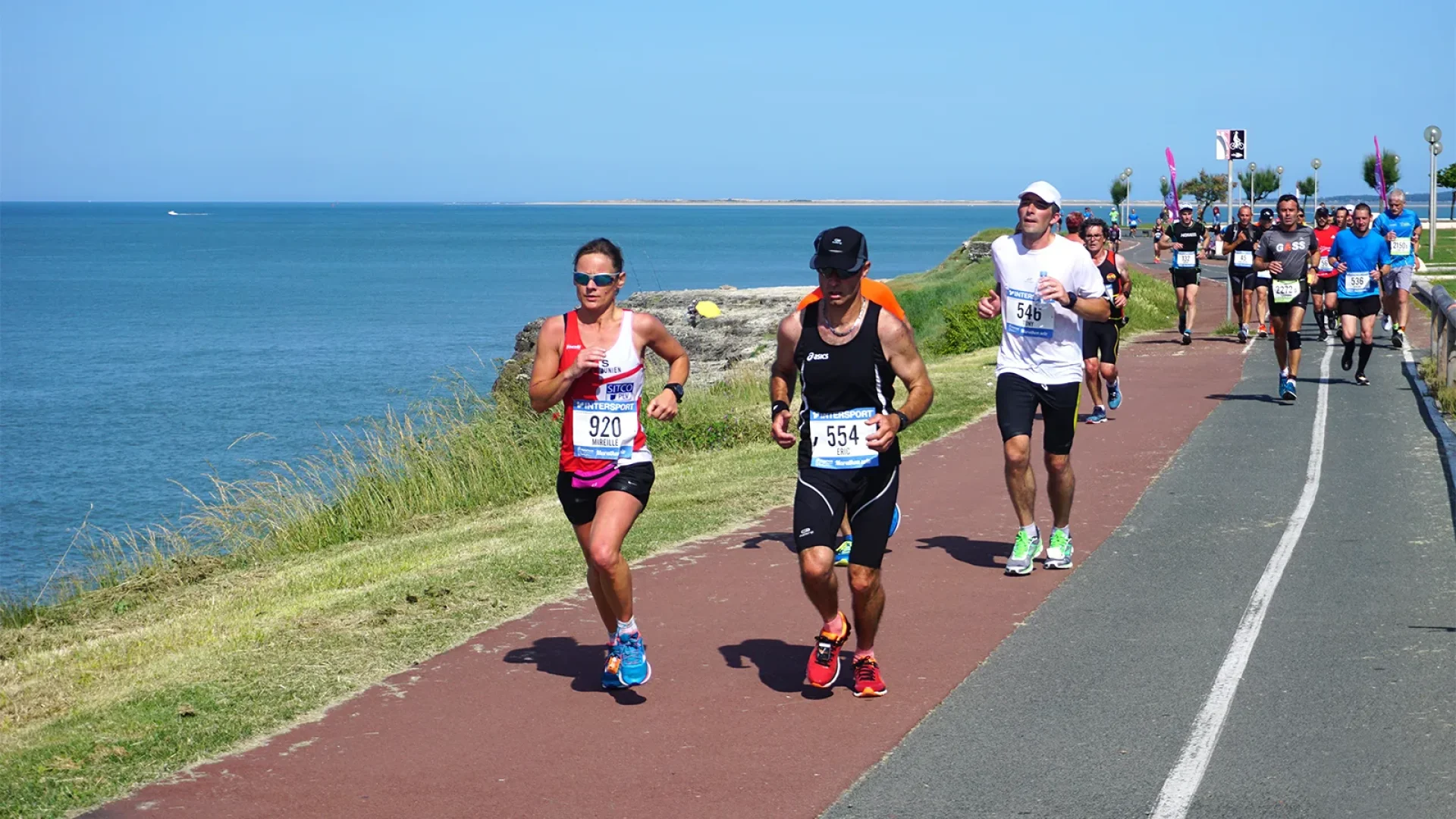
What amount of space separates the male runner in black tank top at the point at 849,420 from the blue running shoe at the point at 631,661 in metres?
0.81

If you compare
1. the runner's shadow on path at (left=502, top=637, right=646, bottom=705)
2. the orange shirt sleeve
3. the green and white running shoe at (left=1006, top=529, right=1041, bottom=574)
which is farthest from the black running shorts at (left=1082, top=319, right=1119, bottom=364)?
the runner's shadow on path at (left=502, top=637, right=646, bottom=705)

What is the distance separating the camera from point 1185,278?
23.5 meters

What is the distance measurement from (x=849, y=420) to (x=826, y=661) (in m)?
1.08

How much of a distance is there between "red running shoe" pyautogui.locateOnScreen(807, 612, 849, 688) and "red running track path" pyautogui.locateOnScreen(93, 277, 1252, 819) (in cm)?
10

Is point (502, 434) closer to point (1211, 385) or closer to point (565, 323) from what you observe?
point (1211, 385)

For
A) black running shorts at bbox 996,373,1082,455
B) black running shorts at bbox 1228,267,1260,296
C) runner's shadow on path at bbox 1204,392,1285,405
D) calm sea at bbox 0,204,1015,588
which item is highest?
black running shorts at bbox 996,373,1082,455

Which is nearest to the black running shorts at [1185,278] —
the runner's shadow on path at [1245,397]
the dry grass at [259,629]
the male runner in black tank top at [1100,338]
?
the runner's shadow on path at [1245,397]

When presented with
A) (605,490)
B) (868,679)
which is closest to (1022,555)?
(868,679)

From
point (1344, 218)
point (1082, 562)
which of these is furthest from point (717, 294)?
point (1082, 562)

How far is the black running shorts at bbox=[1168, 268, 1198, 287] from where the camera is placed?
23.4 metres

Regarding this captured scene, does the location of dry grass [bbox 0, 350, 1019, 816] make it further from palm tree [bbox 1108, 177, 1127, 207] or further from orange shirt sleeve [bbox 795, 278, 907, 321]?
palm tree [bbox 1108, 177, 1127, 207]

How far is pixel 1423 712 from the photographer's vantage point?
6316 millimetres

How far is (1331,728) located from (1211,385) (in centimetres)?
1319

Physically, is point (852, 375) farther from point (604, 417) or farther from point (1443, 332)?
point (1443, 332)
